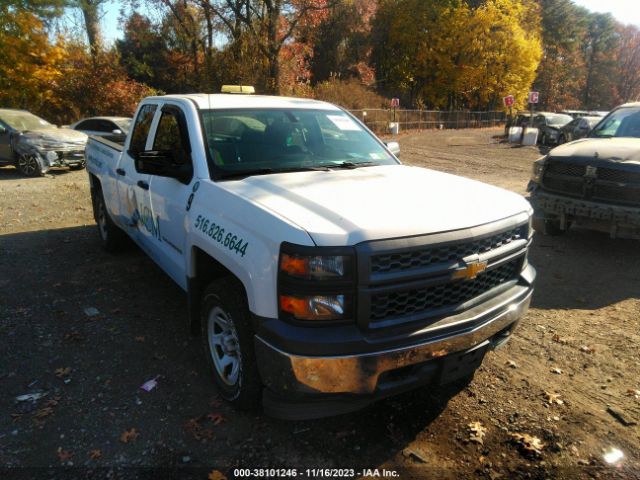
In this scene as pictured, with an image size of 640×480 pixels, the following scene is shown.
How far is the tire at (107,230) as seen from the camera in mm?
5984

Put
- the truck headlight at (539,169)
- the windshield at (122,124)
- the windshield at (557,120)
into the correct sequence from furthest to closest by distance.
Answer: the windshield at (557,120)
the windshield at (122,124)
the truck headlight at (539,169)

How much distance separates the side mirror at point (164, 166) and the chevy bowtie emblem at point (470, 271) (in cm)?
194

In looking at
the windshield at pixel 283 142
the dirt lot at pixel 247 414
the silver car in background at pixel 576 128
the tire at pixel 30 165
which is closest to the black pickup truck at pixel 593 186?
the dirt lot at pixel 247 414

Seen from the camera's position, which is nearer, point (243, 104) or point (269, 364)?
point (269, 364)

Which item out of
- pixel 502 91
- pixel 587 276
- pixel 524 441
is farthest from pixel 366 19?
pixel 524 441

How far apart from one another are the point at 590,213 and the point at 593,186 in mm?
364

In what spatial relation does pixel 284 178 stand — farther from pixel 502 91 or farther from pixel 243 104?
pixel 502 91

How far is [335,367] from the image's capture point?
91.4 inches

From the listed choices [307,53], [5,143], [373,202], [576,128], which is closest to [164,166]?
[373,202]

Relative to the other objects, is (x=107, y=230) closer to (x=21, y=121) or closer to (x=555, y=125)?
(x=21, y=121)

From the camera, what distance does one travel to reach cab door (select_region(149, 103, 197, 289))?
135 inches

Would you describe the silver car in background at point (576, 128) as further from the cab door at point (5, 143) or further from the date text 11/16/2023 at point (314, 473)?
the cab door at point (5, 143)

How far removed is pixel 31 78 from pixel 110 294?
20569mm

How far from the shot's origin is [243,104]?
3990mm
